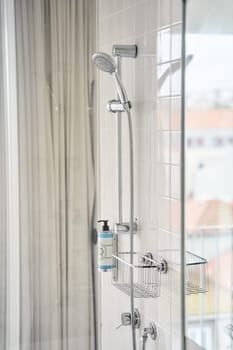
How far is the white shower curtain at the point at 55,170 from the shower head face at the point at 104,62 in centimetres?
Result: 30

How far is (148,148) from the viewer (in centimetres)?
220

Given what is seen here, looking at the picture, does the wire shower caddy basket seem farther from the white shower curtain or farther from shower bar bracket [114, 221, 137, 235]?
the white shower curtain

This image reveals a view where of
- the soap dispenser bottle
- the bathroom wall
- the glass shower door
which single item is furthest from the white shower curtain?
the glass shower door

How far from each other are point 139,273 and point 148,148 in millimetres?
479

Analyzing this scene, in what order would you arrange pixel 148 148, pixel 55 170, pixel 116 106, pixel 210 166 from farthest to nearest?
pixel 55 170, pixel 116 106, pixel 148 148, pixel 210 166

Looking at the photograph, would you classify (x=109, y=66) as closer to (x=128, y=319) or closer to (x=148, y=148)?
(x=148, y=148)

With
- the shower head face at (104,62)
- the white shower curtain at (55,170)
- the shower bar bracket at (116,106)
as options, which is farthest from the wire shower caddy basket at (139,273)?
the shower head face at (104,62)

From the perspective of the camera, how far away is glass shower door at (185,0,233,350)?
1.64 metres

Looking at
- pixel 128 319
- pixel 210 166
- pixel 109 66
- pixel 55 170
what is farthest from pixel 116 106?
pixel 128 319

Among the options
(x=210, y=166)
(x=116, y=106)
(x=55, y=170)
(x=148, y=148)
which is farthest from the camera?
(x=55, y=170)

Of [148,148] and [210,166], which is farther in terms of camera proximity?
[148,148]

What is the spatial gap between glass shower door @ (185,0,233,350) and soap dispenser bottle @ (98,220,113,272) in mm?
634

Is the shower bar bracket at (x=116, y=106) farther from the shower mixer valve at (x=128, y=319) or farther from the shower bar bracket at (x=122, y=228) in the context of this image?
the shower mixer valve at (x=128, y=319)

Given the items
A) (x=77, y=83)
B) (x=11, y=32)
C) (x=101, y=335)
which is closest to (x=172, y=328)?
(x=101, y=335)
